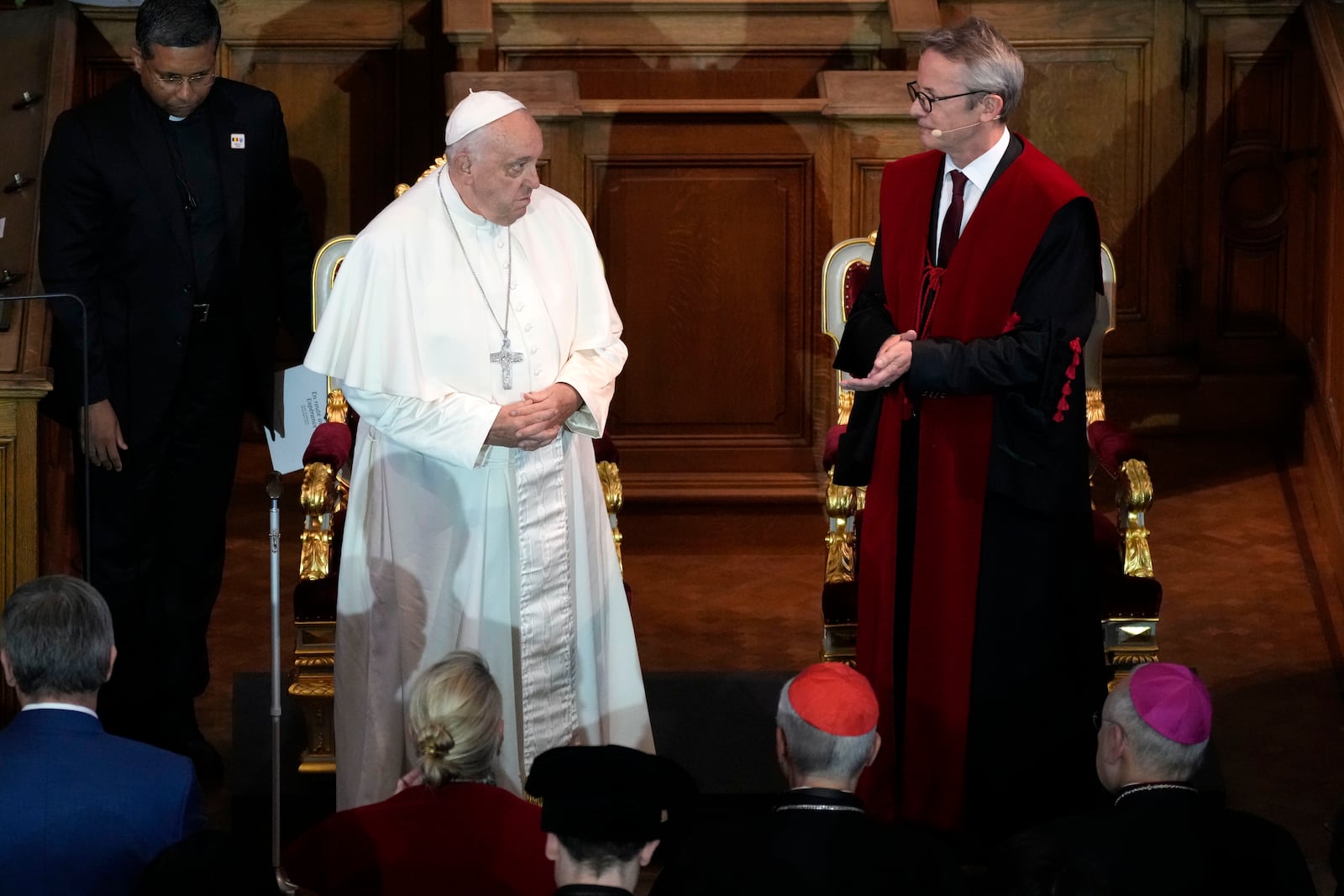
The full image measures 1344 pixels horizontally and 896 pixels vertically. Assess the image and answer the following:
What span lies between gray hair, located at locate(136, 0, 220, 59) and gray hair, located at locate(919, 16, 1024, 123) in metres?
1.86

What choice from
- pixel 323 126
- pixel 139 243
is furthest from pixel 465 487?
pixel 323 126

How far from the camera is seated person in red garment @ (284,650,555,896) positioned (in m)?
3.02

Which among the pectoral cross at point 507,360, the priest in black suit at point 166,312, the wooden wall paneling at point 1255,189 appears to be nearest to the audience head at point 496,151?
the pectoral cross at point 507,360

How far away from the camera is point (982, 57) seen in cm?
414

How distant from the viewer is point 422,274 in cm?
432

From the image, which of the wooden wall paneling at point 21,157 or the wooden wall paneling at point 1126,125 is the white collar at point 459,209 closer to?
the wooden wall paneling at point 21,157

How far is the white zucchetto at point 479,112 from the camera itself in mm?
4145

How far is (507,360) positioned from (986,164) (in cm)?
116

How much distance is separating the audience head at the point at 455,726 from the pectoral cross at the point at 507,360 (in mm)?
1340

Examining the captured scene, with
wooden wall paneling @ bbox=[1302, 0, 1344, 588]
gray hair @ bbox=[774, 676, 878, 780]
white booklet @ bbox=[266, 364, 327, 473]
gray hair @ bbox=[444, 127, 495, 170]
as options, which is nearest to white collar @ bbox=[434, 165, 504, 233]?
gray hair @ bbox=[444, 127, 495, 170]

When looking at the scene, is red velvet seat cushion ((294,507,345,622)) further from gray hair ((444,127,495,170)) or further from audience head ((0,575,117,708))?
audience head ((0,575,117,708))

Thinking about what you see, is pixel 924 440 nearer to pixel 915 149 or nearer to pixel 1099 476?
pixel 915 149

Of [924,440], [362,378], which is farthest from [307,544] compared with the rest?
[924,440]

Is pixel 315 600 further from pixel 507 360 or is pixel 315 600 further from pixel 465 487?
pixel 507 360
